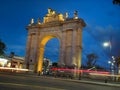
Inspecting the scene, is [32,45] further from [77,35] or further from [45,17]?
[77,35]

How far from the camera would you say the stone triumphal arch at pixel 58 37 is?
4641 centimetres

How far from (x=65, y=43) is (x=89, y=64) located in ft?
133

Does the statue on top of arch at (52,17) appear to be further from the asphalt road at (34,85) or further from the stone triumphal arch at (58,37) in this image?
the asphalt road at (34,85)

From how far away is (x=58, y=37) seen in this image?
4978cm

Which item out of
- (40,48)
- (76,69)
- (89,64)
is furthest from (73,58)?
(89,64)

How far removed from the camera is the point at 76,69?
44.2 meters

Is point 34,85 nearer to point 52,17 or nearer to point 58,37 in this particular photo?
point 58,37

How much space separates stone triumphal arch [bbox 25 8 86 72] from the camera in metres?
46.4

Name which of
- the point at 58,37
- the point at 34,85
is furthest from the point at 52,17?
the point at 34,85

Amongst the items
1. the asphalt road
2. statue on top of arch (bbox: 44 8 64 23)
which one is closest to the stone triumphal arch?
statue on top of arch (bbox: 44 8 64 23)

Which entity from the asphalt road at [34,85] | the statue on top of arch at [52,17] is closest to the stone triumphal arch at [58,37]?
the statue on top of arch at [52,17]

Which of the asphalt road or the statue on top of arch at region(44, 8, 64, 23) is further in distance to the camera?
the statue on top of arch at region(44, 8, 64, 23)

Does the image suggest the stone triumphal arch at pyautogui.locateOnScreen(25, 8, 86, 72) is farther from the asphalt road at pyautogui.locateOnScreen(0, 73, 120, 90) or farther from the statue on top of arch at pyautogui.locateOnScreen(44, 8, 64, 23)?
the asphalt road at pyautogui.locateOnScreen(0, 73, 120, 90)

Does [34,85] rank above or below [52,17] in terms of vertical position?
below
